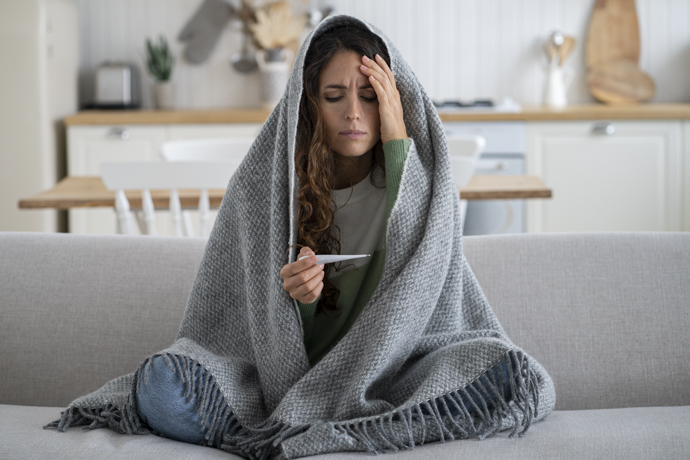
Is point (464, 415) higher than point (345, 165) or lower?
lower

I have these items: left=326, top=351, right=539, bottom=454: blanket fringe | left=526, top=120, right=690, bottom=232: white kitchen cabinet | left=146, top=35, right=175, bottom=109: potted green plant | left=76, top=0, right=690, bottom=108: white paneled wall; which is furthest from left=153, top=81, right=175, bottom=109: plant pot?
left=326, top=351, right=539, bottom=454: blanket fringe

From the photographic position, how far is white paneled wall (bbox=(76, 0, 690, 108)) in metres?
4.08

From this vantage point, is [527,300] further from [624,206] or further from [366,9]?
[366,9]

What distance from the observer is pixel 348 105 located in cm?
129

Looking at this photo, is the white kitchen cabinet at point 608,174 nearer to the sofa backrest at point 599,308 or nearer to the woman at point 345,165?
the sofa backrest at point 599,308

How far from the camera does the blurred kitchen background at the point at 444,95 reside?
3.54 metres

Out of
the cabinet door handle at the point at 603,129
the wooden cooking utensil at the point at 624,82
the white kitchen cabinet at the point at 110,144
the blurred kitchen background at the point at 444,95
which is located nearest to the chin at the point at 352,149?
the blurred kitchen background at the point at 444,95

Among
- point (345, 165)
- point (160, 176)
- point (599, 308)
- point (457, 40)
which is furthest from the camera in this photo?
point (457, 40)

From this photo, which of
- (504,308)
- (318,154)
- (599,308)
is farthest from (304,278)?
(599,308)

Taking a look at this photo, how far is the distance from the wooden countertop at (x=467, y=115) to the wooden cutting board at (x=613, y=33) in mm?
522

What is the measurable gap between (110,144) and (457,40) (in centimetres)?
200

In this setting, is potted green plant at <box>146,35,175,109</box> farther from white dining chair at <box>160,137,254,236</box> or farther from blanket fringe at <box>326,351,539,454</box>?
blanket fringe at <box>326,351,539,454</box>

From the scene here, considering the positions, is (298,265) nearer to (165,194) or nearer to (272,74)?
(165,194)

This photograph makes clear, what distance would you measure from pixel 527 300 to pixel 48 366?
1.01 meters
